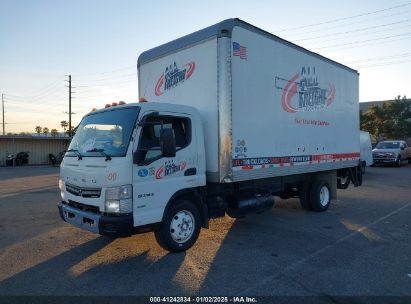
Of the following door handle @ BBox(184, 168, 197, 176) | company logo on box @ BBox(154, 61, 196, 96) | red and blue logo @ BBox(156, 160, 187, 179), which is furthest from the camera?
company logo on box @ BBox(154, 61, 196, 96)

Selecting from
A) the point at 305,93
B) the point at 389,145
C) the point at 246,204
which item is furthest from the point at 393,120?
the point at 246,204

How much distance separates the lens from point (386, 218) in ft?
28.4

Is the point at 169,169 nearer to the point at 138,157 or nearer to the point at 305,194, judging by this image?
the point at 138,157

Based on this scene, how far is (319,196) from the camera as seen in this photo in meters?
9.41

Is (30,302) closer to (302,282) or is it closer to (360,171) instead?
(302,282)

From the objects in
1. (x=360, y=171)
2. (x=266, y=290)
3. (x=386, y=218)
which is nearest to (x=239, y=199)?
(x=266, y=290)

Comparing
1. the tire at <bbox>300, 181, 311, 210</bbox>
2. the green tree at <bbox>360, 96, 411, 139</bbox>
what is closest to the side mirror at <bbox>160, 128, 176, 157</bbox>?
the tire at <bbox>300, 181, 311, 210</bbox>

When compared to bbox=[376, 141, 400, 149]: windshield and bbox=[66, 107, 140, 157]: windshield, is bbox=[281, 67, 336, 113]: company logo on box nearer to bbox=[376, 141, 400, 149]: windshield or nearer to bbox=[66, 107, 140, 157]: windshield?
bbox=[66, 107, 140, 157]: windshield

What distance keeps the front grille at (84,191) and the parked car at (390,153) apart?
81.9ft

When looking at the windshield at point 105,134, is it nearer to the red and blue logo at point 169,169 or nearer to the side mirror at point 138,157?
the side mirror at point 138,157

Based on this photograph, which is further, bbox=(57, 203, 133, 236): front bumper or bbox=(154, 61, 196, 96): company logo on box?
bbox=(154, 61, 196, 96): company logo on box

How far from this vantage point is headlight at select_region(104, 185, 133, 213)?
516 cm

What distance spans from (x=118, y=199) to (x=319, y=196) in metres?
5.98

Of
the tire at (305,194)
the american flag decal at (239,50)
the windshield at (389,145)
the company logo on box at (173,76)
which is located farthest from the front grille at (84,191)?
the windshield at (389,145)
